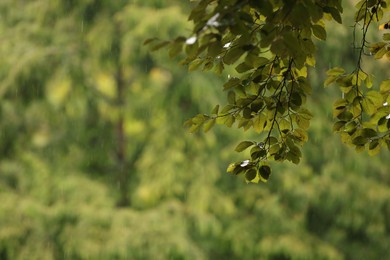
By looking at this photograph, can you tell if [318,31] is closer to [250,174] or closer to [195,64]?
[195,64]

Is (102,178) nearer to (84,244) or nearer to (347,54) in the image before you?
(84,244)

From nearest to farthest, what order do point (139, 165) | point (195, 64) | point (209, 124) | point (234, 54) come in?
1. point (234, 54)
2. point (195, 64)
3. point (209, 124)
4. point (139, 165)

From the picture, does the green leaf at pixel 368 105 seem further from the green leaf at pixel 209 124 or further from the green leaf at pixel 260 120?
the green leaf at pixel 209 124

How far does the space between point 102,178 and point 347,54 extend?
10.5 ft

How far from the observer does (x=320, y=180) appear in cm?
809

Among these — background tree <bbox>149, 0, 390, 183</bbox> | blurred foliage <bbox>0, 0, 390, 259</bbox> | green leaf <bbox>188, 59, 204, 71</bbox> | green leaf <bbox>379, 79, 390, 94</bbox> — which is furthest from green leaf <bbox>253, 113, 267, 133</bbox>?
A: blurred foliage <bbox>0, 0, 390, 259</bbox>

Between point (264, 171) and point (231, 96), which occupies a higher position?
point (231, 96)

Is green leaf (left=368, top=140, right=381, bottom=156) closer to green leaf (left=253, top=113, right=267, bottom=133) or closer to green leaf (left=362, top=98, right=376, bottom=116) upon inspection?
green leaf (left=362, top=98, right=376, bottom=116)

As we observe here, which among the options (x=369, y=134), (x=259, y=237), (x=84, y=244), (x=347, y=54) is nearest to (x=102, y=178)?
(x=84, y=244)

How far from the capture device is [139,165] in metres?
8.09

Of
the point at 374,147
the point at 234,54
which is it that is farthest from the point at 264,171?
the point at 234,54

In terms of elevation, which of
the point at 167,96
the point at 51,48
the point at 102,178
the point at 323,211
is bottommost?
the point at 323,211

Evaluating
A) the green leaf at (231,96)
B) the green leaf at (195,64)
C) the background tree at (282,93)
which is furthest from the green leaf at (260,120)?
the green leaf at (195,64)

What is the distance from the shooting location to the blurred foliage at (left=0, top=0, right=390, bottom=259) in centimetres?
752
